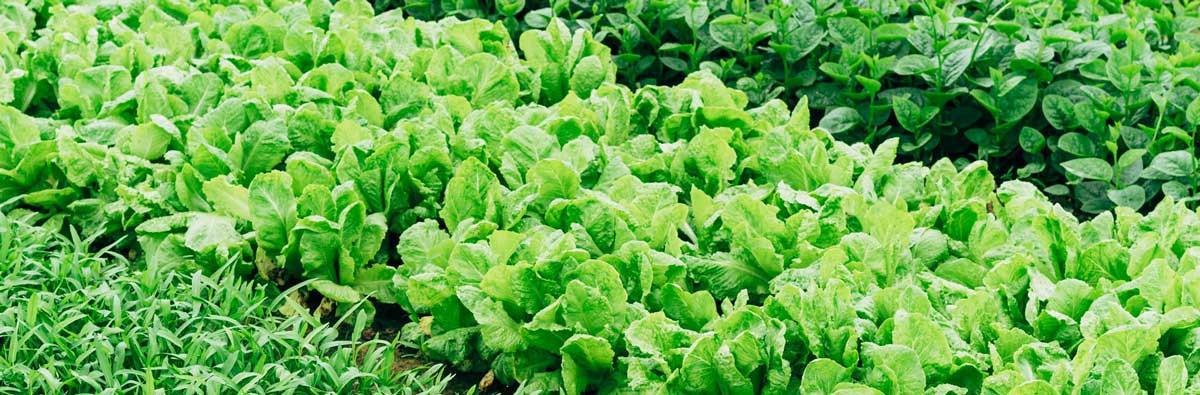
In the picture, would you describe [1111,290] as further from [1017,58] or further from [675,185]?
[1017,58]

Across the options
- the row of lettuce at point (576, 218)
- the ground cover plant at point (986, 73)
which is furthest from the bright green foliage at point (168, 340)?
the ground cover plant at point (986, 73)

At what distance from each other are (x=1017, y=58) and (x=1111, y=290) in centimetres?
190

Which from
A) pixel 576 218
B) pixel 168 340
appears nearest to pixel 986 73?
pixel 576 218

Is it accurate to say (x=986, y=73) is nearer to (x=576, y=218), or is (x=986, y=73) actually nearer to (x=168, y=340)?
(x=576, y=218)

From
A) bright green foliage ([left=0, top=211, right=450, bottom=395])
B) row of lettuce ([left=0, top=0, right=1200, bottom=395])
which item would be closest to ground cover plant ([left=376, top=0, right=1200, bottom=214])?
row of lettuce ([left=0, top=0, right=1200, bottom=395])

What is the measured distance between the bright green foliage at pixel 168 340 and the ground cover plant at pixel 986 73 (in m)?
2.19

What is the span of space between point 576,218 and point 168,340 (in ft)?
3.45

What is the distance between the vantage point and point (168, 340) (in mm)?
3205

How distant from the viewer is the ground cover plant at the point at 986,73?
432cm

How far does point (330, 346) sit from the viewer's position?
10.7ft

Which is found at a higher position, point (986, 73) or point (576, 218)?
point (576, 218)

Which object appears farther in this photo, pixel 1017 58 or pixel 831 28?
pixel 831 28

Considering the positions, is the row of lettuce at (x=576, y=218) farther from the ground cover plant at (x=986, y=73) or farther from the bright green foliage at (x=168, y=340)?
the ground cover plant at (x=986, y=73)

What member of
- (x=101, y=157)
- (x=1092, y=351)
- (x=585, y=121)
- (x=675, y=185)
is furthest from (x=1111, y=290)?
(x=101, y=157)
